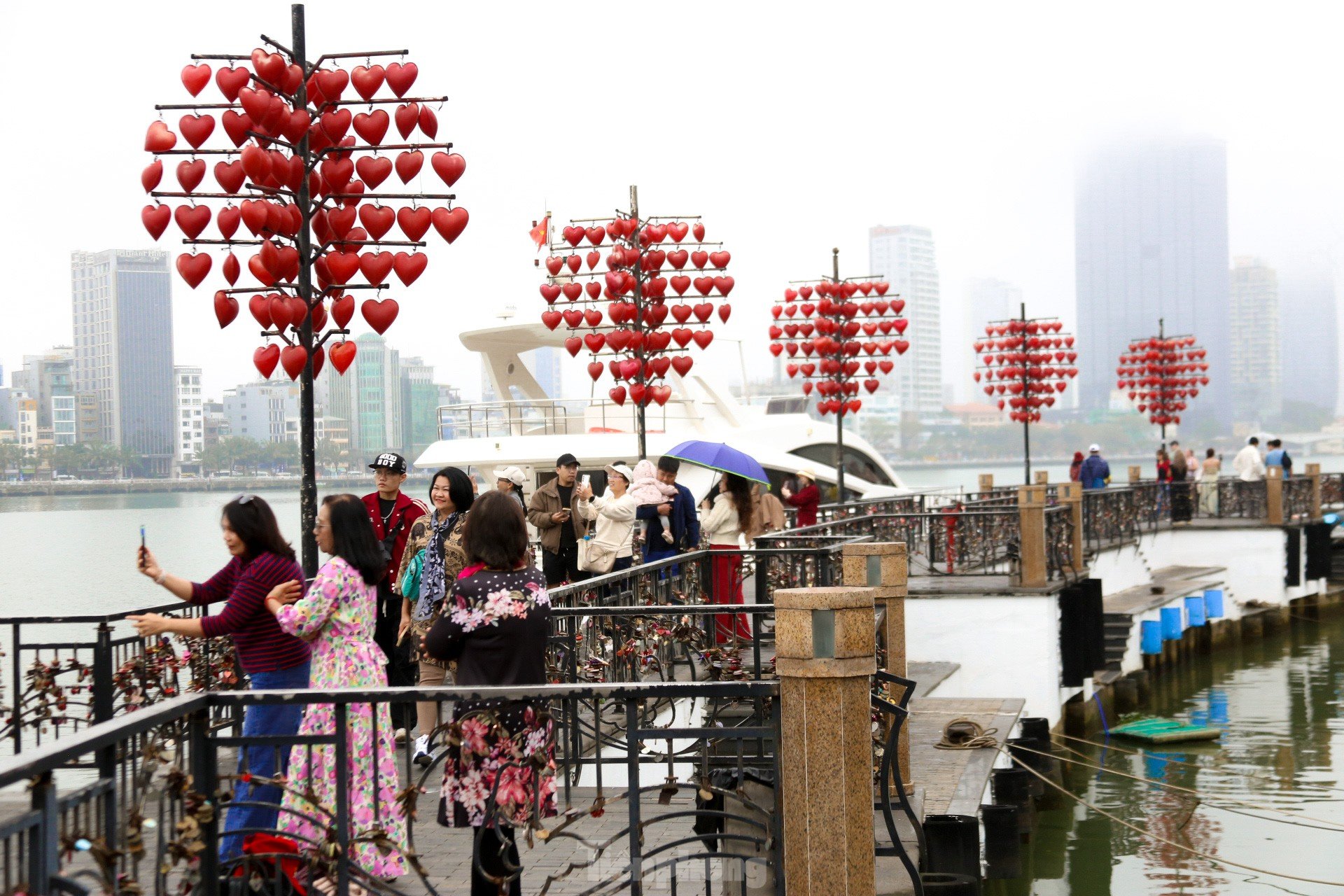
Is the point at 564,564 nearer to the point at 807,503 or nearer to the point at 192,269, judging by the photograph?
the point at 192,269

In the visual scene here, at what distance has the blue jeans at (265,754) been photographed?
17.2ft

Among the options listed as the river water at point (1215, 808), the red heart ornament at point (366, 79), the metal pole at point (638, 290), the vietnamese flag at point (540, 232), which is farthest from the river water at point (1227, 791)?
the vietnamese flag at point (540, 232)

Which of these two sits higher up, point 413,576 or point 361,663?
point 413,576

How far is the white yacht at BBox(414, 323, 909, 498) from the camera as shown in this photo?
23.5 m

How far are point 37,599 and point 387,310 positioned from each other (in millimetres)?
27632

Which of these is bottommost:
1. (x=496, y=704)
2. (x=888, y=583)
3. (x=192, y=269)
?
(x=496, y=704)

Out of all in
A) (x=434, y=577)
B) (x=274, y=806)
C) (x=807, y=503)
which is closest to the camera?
(x=274, y=806)

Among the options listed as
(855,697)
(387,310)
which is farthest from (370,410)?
(855,697)

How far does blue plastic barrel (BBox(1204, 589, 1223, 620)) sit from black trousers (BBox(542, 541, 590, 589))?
16.8 meters

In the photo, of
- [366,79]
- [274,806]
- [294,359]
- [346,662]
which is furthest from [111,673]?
[366,79]

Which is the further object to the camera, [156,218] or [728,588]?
[728,588]

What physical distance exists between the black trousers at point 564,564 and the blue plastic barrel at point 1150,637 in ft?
43.5

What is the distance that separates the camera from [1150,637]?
22.0 m

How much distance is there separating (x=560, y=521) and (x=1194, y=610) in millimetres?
16659
